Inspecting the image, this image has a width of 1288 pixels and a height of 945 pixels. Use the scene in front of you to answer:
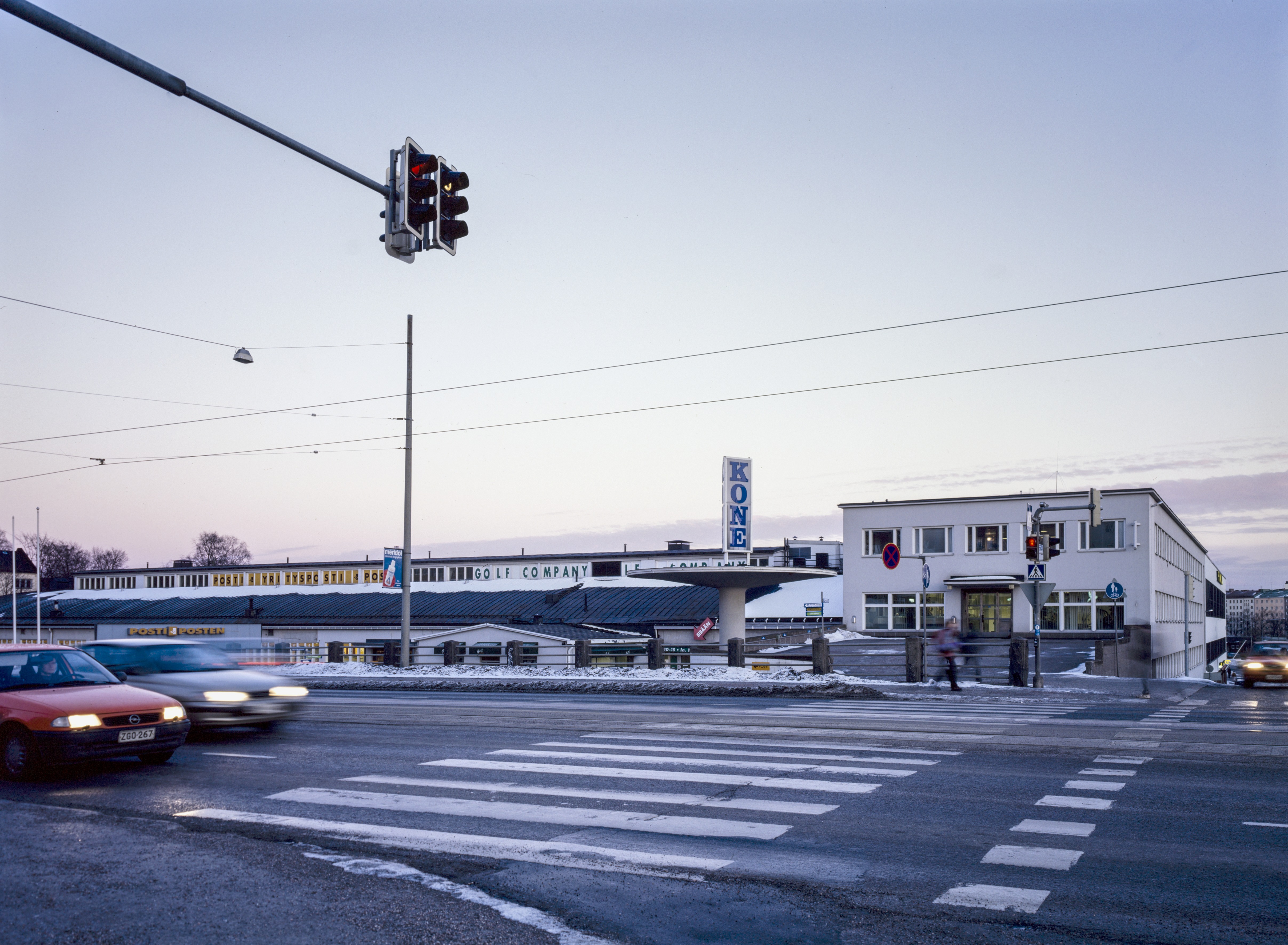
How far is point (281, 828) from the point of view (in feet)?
27.2

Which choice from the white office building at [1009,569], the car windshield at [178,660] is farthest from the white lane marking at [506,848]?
the white office building at [1009,569]

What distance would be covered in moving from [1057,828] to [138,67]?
912 centimetres

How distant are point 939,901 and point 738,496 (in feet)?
90.1

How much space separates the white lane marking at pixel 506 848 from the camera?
695 cm

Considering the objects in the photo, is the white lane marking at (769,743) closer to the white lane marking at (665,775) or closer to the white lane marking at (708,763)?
the white lane marking at (708,763)

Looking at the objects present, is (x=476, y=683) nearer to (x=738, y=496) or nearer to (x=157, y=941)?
(x=738, y=496)

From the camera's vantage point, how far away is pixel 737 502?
110ft

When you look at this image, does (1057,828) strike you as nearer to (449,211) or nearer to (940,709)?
(449,211)

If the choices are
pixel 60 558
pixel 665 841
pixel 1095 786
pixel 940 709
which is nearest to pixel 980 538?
pixel 940 709

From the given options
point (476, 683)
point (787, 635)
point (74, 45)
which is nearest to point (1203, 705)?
point (476, 683)

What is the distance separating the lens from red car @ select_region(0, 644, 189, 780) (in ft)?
35.1

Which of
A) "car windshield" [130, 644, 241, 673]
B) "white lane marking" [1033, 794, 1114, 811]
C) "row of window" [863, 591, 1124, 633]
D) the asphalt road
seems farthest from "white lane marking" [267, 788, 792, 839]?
"row of window" [863, 591, 1124, 633]

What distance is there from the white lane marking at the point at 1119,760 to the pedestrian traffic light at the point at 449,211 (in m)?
8.79

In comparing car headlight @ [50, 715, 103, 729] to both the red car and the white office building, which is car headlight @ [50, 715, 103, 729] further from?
the white office building
